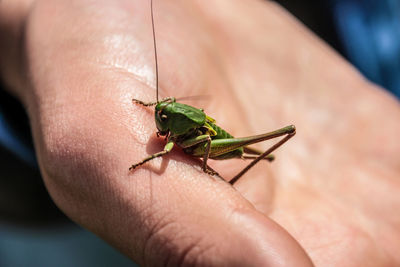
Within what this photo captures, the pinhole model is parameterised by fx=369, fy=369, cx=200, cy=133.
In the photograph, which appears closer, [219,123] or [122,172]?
[122,172]

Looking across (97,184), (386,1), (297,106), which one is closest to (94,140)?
(97,184)

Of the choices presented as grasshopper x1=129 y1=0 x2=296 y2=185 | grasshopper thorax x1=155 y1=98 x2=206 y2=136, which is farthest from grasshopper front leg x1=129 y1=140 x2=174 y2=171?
grasshopper thorax x1=155 y1=98 x2=206 y2=136

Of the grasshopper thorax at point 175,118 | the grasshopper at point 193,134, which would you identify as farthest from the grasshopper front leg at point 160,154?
the grasshopper thorax at point 175,118

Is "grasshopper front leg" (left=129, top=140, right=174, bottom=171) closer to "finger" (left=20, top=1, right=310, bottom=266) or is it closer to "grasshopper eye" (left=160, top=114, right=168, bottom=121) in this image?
"finger" (left=20, top=1, right=310, bottom=266)

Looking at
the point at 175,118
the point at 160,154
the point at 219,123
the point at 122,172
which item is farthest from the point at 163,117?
the point at 219,123

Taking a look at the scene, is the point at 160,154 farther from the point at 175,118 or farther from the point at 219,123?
the point at 219,123

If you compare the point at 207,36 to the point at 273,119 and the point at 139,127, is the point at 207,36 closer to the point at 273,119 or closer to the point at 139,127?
the point at 273,119
